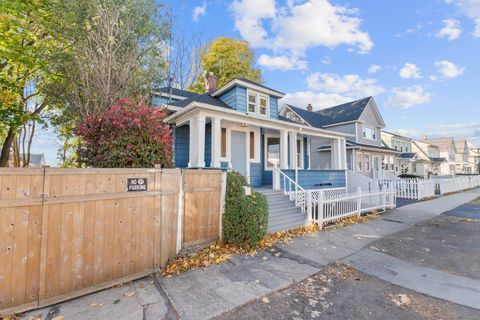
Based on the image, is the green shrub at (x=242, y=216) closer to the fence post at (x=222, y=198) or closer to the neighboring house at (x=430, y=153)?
the fence post at (x=222, y=198)

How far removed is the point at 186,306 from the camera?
3.02m

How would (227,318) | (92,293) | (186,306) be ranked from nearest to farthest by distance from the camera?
(227,318) → (186,306) → (92,293)

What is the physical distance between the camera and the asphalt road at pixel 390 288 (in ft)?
9.65

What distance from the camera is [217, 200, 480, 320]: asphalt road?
2.94m

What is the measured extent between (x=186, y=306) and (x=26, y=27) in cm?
1183

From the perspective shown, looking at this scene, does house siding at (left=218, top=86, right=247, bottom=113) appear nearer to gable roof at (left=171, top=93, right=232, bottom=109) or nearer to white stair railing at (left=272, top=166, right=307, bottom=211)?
gable roof at (left=171, top=93, right=232, bottom=109)

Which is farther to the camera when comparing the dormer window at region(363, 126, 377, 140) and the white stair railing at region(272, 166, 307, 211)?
the dormer window at region(363, 126, 377, 140)

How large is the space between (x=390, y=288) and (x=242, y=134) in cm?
774

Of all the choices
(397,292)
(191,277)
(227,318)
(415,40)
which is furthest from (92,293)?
(415,40)

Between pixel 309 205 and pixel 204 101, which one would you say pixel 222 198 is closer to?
pixel 309 205

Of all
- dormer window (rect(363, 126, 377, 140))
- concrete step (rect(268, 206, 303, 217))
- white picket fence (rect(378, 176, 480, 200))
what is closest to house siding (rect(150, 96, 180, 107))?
concrete step (rect(268, 206, 303, 217))

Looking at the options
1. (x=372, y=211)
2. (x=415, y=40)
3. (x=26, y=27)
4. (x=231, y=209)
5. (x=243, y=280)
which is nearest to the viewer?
(x=243, y=280)

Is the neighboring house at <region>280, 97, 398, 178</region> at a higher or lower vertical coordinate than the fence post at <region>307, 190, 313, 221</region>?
higher

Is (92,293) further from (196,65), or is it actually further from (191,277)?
(196,65)
